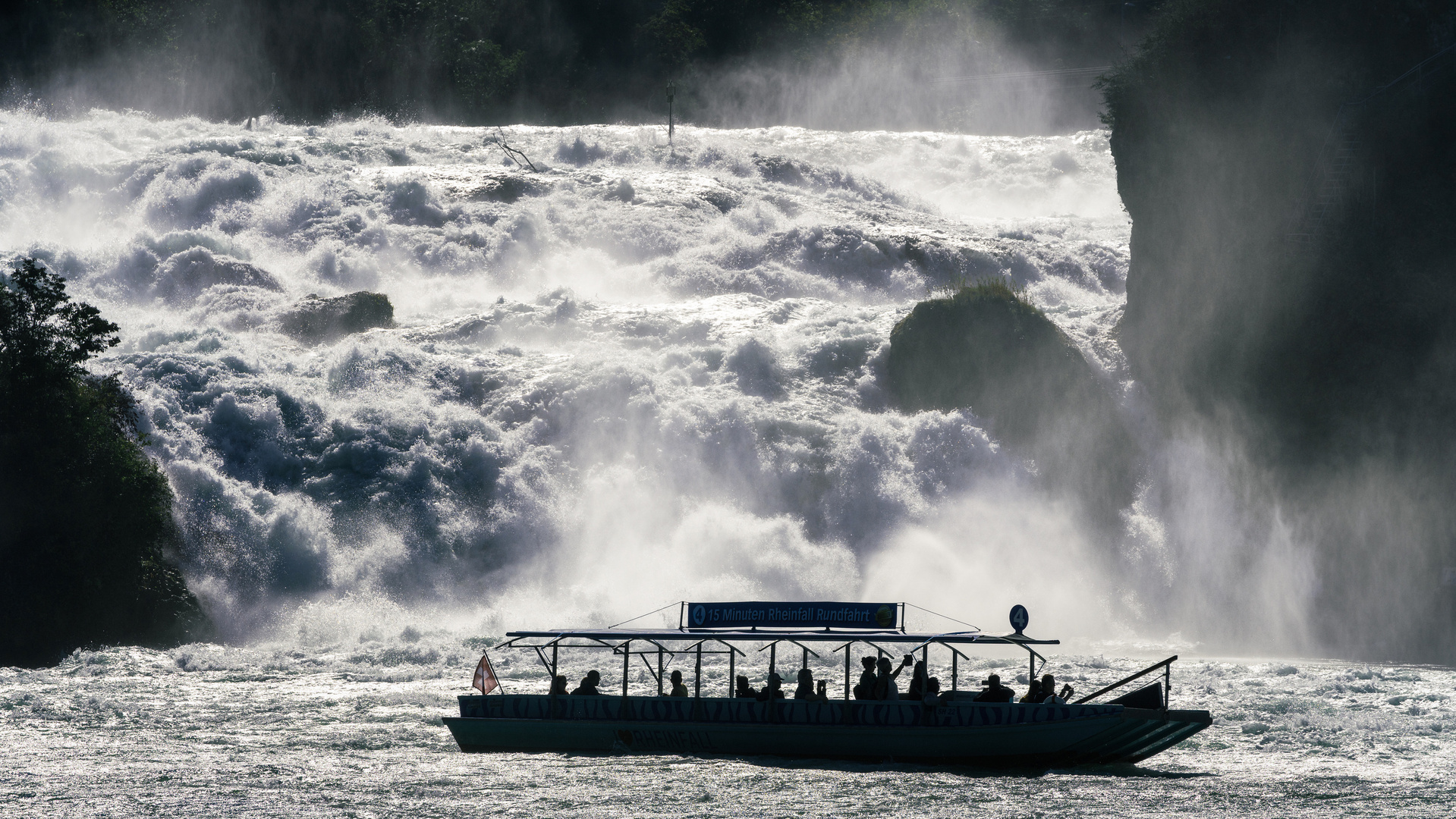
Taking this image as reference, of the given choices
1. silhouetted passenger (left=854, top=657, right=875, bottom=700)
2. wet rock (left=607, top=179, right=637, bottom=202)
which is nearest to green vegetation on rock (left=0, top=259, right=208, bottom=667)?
silhouetted passenger (left=854, top=657, right=875, bottom=700)

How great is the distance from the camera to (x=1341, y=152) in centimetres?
4406

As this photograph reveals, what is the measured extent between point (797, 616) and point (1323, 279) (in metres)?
27.2

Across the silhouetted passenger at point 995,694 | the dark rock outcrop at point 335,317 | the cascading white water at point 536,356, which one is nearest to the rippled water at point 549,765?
the silhouetted passenger at point 995,694

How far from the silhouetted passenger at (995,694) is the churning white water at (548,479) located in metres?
1.62

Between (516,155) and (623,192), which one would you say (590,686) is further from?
(516,155)

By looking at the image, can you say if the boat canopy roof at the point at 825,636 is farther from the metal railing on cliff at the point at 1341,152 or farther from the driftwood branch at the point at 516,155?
the driftwood branch at the point at 516,155

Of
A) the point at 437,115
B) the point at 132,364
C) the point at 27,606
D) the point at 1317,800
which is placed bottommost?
the point at 1317,800

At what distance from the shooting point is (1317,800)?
908 inches

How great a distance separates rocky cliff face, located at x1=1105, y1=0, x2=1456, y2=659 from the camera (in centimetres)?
4231

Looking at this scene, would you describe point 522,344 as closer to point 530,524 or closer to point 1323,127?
point 530,524

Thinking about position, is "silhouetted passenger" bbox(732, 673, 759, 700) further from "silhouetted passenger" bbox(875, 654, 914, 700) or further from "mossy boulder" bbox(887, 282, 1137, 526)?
"mossy boulder" bbox(887, 282, 1137, 526)

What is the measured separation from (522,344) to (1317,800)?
123 ft

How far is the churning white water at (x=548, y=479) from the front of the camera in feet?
82.2

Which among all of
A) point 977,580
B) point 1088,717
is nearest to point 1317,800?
point 1088,717
